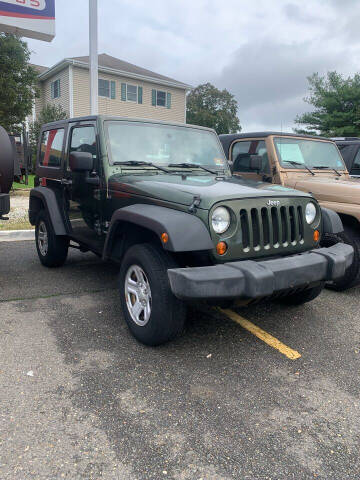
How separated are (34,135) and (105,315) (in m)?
22.4

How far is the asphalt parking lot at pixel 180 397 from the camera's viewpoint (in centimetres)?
208

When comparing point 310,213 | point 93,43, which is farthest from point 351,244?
point 93,43

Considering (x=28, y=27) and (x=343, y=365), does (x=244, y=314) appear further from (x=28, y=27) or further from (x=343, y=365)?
(x=28, y=27)

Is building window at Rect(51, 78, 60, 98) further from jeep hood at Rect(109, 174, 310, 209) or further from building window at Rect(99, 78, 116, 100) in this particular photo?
jeep hood at Rect(109, 174, 310, 209)

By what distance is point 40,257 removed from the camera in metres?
5.71

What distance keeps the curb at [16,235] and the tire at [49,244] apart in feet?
6.35

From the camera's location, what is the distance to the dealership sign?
446 inches

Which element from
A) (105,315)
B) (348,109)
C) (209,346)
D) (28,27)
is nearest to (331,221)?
(209,346)

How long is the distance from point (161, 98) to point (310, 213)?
25.2 metres

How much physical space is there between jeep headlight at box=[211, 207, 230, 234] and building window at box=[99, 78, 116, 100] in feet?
77.1

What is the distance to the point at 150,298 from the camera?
319 cm

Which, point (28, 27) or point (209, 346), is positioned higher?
point (28, 27)

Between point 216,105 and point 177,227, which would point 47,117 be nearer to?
point 177,227

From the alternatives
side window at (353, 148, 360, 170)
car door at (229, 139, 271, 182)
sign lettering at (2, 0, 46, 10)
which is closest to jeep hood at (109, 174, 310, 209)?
car door at (229, 139, 271, 182)
